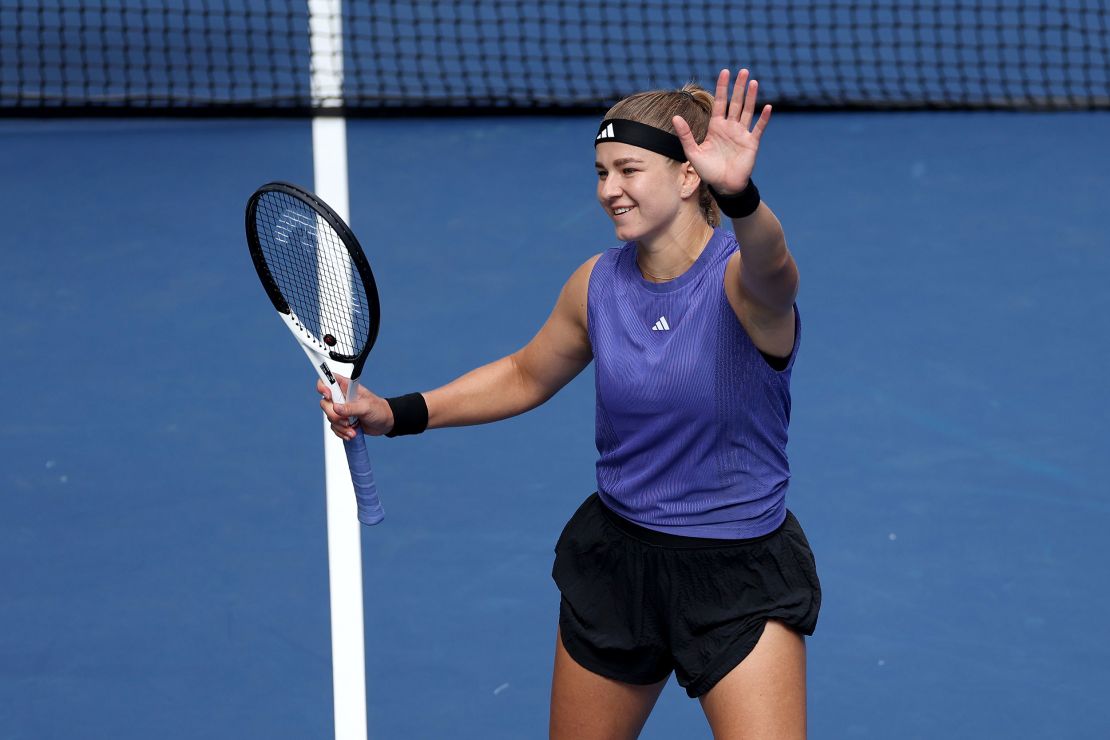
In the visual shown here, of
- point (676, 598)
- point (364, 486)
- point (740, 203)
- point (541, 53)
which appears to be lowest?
point (676, 598)

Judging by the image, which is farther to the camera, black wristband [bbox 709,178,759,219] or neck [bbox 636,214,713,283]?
neck [bbox 636,214,713,283]

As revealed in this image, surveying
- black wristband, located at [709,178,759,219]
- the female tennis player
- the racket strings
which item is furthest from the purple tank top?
the racket strings

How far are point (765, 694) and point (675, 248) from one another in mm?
1056

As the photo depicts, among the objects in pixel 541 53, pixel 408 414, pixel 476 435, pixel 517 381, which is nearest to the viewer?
pixel 408 414

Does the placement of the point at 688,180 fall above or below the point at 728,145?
below

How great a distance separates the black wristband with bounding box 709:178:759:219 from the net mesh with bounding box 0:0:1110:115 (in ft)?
21.1

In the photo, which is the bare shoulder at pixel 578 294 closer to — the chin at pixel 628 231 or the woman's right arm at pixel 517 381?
the woman's right arm at pixel 517 381

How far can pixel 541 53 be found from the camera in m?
10.4

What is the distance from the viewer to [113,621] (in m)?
5.71

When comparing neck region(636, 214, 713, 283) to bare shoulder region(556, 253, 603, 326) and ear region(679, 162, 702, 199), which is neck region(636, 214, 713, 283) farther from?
bare shoulder region(556, 253, 603, 326)

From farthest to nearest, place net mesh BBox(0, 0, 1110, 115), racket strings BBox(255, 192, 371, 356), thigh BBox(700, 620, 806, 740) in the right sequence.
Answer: net mesh BBox(0, 0, 1110, 115), racket strings BBox(255, 192, 371, 356), thigh BBox(700, 620, 806, 740)

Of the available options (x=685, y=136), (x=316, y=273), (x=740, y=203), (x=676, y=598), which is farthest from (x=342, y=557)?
(x=740, y=203)

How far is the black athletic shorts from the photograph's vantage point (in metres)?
3.79

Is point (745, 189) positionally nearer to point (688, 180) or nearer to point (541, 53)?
point (688, 180)
